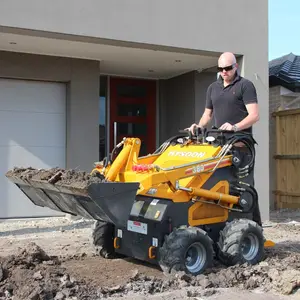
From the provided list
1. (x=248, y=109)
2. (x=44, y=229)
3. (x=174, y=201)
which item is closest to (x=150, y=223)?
(x=174, y=201)

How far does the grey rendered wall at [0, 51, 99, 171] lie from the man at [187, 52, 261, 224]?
4.30 metres

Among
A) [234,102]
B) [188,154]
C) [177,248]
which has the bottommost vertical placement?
[177,248]

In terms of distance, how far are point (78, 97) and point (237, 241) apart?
18.5 ft

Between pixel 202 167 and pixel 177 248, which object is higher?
pixel 202 167

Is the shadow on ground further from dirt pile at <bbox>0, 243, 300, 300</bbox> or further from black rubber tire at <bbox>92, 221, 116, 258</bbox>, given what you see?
dirt pile at <bbox>0, 243, 300, 300</bbox>

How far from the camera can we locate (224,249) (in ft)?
18.8

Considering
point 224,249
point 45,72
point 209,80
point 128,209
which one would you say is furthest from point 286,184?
point 128,209

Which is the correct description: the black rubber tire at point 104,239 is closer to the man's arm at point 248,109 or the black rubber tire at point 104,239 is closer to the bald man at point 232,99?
the bald man at point 232,99

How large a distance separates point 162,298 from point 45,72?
251 inches

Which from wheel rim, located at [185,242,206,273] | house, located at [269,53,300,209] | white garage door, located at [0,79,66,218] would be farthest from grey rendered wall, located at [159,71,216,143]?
wheel rim, located at [185,242,206,273]

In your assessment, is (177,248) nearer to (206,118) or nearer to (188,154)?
(188,154)

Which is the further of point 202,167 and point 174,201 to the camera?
point 202,167

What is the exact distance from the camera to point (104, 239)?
20.7 ft

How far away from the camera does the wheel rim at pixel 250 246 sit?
594 cm
